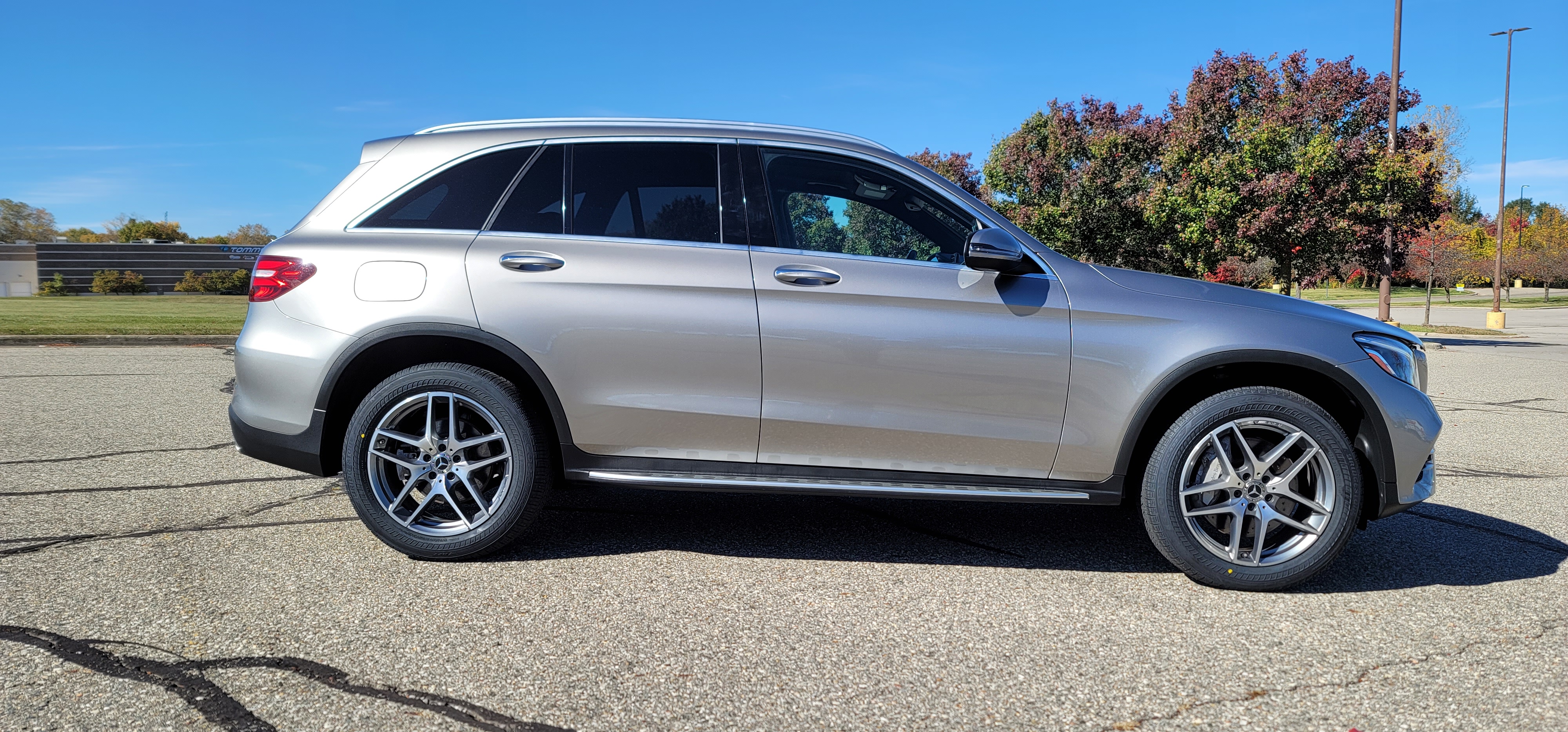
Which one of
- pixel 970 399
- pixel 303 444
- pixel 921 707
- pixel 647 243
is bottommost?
pixel 921 707

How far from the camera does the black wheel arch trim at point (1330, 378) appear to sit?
366 centimetres

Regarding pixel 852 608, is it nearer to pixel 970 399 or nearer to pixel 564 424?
pixel 970 399

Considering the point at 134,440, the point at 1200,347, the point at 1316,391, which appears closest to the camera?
the point at 1200,347

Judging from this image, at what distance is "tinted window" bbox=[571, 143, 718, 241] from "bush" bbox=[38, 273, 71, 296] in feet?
240

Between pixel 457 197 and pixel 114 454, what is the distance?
3.77 metres

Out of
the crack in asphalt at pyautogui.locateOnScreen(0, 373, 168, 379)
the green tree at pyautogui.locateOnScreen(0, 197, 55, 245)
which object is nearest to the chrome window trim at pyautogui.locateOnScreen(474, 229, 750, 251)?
the crack in asphalt at pyautogui.locateOnScreen(0, 373, 168, 379)

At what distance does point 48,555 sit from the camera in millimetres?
3869

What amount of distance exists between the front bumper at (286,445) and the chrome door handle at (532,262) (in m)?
1.01

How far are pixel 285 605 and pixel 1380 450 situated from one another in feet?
13.7

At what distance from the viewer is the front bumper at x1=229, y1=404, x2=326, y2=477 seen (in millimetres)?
3895

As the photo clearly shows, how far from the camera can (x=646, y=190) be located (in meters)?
3.97

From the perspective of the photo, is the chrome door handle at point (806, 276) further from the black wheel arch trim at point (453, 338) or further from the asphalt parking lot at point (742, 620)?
the asphalt parking lot at point (742, 620)

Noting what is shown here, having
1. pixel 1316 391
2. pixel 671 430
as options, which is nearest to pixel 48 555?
pixel 671 430

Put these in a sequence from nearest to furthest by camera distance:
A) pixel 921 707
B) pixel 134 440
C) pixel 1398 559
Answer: pixel 921 707 < pixel 1398 559 < pixel 134 440
